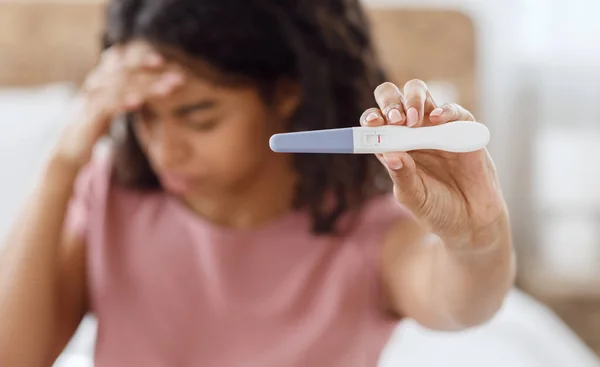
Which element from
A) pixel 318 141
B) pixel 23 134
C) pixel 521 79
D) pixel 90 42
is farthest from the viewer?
pixel 521 79

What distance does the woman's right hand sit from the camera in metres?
0.55

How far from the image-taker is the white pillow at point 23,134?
1150mm

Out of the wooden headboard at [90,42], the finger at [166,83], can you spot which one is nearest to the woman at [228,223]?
the finger at [166,83]

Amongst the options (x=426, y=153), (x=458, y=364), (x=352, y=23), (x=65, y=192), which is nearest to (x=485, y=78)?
(x=458, y=364)

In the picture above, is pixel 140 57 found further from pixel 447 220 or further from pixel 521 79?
pixel 521 79

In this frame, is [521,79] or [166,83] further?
[521,79]

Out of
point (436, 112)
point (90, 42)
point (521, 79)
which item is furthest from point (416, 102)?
point (521, 79)

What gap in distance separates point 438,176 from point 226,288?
28cm

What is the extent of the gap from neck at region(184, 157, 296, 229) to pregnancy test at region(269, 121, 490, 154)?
12.6 inches

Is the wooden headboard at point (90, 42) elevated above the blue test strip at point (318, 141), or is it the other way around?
the blue test strip at point (318, 141)

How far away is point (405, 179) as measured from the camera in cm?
34

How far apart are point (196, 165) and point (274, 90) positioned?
9 cm

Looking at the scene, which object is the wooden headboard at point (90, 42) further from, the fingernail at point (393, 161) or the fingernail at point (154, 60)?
the fingernail at point (393, 161)

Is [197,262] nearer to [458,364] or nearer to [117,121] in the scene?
[117,121]
